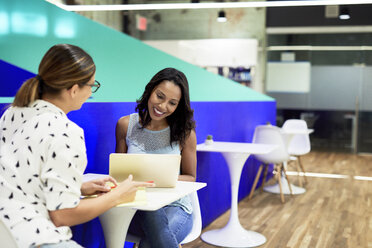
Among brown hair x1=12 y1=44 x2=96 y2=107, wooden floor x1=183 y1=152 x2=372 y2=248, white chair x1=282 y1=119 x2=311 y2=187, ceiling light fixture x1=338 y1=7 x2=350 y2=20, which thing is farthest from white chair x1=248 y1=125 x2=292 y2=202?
ceiling light fixture x1=338 y1=7 x2=350 y2=20

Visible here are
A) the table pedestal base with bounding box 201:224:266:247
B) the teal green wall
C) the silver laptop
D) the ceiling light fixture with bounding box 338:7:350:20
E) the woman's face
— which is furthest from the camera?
the ceiling light fixture with bounding box 338:7:350:20

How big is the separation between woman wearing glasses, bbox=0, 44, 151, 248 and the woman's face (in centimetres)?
105

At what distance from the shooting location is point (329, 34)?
10781 mm

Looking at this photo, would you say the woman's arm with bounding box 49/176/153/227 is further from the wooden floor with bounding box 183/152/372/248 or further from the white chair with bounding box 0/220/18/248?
the wooden floor with bounding box 183/152/372/248

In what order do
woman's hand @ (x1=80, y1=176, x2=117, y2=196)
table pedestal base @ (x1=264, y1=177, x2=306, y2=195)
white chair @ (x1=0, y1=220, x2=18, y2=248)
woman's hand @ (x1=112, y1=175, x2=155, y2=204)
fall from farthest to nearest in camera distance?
table pedestal base @ (x1=264, y1=177, x2=306, y2=195)
woman's hand @ (x1=80, y1=176, x2=117, y2=196)
woman's hand @ (x1=112, y1=175, x2=155, y2=204)
white chair @ (x1=0, y1=220, x2=18, y2=248)

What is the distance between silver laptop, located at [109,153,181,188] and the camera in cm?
211

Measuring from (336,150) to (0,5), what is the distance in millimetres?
9350

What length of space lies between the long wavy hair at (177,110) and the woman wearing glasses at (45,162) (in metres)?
1.12

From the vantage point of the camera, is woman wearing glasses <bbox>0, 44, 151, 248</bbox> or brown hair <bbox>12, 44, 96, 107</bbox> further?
brown hair <bbox>12, 44, 96, 107</bbox>

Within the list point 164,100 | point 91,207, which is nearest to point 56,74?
point 91,207

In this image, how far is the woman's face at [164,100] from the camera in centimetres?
265

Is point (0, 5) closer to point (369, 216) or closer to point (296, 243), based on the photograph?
point (296, 243)

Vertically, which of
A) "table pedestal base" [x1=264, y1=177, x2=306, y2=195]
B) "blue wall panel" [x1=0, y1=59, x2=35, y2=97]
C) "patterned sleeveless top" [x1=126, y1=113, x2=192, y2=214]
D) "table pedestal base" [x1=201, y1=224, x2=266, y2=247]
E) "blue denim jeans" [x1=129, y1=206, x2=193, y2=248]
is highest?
"blue wall panel" [x1=0, y1=59, x2=35, y2=97]

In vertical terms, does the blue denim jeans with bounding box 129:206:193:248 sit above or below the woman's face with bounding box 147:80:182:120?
below
